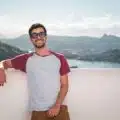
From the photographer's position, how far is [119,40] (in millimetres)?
3098

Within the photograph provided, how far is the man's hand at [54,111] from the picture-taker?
223cm

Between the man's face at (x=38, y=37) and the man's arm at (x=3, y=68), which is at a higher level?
the man's face at (x=38, y=37)

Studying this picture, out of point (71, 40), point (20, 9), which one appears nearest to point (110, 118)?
point (71, 40)

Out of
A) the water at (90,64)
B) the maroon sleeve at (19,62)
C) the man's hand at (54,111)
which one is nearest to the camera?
the man's hand at (54,111)

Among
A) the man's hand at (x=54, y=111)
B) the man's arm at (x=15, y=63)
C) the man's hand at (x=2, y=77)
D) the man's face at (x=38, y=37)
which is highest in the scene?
the man's face at (x=38, y=37)

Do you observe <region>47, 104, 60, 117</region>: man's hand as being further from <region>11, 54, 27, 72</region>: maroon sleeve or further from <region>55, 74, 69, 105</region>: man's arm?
<region>11, 54, 27, 72</region>: maroon sleeve

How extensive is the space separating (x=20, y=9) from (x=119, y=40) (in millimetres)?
1111

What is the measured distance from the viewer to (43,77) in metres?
2.25

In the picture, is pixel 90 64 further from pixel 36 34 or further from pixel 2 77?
pixel 2 77

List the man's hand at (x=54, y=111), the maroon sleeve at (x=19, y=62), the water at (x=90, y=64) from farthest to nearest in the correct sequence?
the water at (x=90, y=64), the maroon sleeve at (x=19, y=62), the man's hand at (x=54, y=111)

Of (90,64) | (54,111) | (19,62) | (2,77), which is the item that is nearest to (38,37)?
(19,62)

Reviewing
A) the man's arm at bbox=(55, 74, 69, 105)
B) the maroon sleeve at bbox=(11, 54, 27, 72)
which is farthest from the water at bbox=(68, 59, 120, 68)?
the maroon sleeve at bbox=(11, 54, 27, 72)

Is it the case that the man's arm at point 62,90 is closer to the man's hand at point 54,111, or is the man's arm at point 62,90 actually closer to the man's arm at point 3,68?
the man's hand at point 54,111

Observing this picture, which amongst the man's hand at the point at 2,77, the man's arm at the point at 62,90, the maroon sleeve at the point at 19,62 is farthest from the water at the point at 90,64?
the man's hand at the point at 2,77
